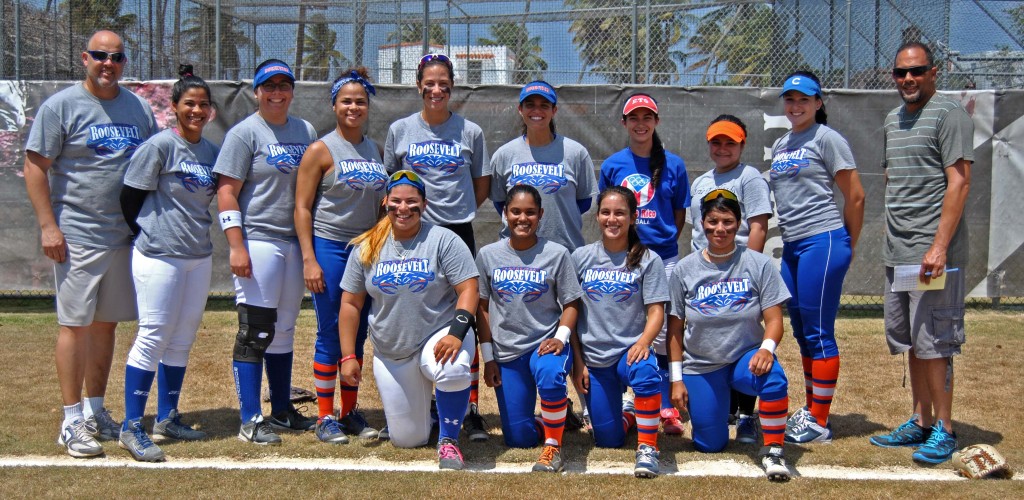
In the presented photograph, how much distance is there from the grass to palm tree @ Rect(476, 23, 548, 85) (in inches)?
150

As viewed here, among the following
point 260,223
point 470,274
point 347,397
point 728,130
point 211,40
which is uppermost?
point 211,40

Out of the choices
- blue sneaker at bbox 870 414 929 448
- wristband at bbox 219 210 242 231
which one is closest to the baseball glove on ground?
blue sneaker at bbox 870 414 929 448

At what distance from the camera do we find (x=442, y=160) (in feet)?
15.5

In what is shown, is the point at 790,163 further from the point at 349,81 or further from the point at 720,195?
the point at 349,81

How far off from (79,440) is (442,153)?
2.36 m

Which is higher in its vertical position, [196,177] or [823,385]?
[196,177]

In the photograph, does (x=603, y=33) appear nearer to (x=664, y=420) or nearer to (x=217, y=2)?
(x=217, y=2)

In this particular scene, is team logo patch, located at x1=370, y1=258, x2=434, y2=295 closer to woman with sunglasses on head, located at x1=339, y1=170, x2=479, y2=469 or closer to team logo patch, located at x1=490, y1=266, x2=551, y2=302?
woman with sunglasses on head, located at x1=339, y1=170, x2=479, y2=469

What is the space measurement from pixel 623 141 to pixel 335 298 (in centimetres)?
473

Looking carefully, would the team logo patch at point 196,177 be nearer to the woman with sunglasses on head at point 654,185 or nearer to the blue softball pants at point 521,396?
the blue softball pants at point 521,396

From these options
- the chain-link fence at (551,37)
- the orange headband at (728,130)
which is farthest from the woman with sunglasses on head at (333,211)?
the chain-link fence at (551,37)

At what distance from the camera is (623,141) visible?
868 centimetres

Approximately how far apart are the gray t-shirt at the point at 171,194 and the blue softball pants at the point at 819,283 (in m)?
3.17

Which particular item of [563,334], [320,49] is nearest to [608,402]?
[563,334]
